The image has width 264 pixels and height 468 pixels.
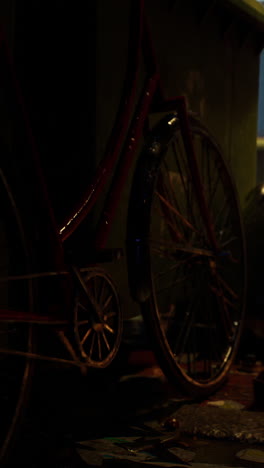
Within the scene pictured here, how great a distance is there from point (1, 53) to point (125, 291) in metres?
2.32

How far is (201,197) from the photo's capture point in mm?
3539

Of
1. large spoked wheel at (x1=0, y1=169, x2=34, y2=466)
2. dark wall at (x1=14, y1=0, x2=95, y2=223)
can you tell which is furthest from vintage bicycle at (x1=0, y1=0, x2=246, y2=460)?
dark wall at (x1=14, y1=0, x2=95, y2=223)

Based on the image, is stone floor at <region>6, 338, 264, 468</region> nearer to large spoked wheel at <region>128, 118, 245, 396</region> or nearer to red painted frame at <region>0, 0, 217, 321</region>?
large spoked wheel at <region>128, 118, 245, 396</region>

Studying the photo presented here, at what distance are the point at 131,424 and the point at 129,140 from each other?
1317 millimetres

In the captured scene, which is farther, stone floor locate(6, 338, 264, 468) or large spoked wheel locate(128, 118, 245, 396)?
large spoked wheel locate(128, 118, 245, 396)

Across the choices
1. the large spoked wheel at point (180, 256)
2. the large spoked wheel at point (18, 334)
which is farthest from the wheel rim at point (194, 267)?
the large spoked wheel at point (18, 334)

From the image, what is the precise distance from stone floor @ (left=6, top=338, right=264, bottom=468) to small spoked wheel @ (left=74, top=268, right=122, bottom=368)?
383mm

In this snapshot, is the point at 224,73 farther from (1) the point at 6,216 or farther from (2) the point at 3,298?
(1) the point at 6,216

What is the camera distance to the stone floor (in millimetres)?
2568

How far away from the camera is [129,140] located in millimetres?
3057

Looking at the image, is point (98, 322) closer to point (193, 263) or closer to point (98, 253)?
point (98, 253)

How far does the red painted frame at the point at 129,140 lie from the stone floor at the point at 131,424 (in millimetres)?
644

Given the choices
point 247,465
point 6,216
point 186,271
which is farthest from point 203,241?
point 6,216

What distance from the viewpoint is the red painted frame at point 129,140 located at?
8.61 feet
